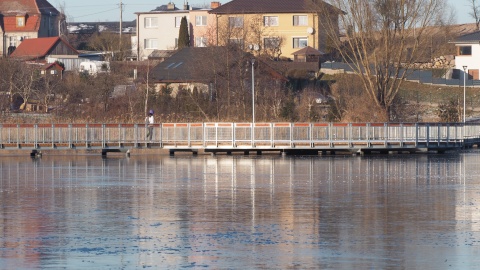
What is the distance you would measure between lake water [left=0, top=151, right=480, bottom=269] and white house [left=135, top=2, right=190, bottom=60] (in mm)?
79892

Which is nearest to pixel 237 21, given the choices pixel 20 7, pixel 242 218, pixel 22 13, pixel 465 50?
pixel 465 50

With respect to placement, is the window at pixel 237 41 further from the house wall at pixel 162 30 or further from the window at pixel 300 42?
the house wall at pixel 162 30

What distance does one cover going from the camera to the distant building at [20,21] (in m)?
123

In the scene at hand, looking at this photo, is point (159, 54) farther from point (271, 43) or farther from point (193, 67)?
point (193, 67)

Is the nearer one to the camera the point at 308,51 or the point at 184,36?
the point at 308,51

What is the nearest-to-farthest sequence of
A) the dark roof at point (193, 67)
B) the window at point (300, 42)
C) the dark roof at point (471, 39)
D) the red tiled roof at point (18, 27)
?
the dark roof at point (193, 67) < the dark roof at point (471, 39) < the window at point (300, 42) < the red tiled roof at point (18, 27)

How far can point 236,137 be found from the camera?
46844mm

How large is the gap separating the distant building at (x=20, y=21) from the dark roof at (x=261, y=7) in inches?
1385

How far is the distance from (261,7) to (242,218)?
80956mm

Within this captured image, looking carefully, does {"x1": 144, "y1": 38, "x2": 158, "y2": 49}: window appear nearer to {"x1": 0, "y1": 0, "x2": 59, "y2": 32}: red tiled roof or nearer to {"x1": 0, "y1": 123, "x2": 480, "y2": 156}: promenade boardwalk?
{"x1": 0, "y1": 0, "x2": 59, "y2": 32}: red tiled roof

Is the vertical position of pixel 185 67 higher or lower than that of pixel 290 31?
lower

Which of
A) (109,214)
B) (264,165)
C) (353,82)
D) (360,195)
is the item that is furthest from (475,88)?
(109,214)

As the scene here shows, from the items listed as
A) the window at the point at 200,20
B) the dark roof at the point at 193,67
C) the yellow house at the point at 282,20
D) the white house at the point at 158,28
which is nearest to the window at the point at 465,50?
the yellow house at the point at 282,20

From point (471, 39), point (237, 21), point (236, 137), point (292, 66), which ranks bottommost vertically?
point (236, 137)
